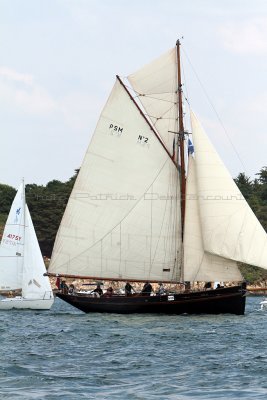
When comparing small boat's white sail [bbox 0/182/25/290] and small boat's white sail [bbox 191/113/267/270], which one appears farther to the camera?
small boat's white sail [bbox 0/182/25/290]

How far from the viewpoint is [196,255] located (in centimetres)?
6234

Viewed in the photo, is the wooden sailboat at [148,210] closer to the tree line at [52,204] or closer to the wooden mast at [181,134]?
the wooden mast at [181,134]

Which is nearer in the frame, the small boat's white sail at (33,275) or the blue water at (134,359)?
the blue water at (134,359)

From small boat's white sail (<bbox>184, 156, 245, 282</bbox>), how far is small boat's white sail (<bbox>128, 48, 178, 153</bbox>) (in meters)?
2.93

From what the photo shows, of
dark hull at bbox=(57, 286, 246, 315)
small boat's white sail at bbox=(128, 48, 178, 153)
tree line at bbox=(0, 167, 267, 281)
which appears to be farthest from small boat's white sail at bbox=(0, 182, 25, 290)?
tree line at bbox=(0, 167, 267, 281)

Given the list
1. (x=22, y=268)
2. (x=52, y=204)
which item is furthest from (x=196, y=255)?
(x=52, y=204)

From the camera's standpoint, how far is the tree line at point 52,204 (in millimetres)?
134750

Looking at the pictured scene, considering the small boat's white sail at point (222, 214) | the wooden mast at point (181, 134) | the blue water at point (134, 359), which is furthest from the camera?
the wooden mast at point (181, 134)

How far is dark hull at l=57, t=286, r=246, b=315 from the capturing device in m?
62.0

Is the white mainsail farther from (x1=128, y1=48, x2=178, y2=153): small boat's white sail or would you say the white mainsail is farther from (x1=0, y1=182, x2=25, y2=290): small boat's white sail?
(x1=0, y1=182, x2=25, y2=290): small boat's white sail

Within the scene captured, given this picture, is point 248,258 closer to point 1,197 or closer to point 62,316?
point 62,316

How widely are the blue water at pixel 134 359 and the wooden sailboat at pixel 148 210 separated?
412 cm

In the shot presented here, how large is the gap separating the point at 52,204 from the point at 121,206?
77384 mm

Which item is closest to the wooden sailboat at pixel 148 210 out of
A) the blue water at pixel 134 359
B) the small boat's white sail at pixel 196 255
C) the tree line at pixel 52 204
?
the small boat's white sail at pixel 196 255
